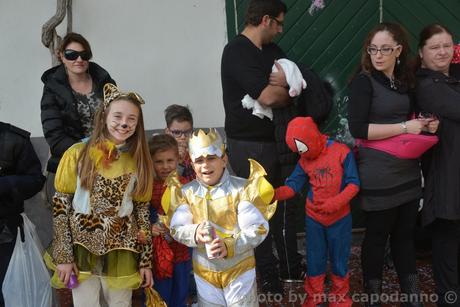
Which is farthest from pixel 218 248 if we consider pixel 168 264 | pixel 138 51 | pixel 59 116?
pixel 138 51

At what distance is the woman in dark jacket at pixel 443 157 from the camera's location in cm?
338

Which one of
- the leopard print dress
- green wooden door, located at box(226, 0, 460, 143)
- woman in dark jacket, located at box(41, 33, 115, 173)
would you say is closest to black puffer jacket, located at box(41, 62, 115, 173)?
woman in dark jacket, located at box(41, 33, 115, 173)

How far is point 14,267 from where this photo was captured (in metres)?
3.39

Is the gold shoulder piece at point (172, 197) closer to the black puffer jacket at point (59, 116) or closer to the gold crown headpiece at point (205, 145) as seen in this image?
the gold crown headpiece at point (205, 145)

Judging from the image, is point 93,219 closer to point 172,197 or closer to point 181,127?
point 172,197

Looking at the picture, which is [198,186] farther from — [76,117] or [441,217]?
[441,217]

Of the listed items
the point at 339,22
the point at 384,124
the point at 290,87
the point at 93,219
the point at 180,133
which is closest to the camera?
the point at 93,219

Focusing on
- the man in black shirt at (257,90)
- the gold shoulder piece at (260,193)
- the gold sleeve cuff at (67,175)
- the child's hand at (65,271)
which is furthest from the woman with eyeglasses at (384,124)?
the child's hand at (65,271)

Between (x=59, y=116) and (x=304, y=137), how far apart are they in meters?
1.51

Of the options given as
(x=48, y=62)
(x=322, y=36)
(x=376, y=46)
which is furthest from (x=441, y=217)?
(x=48, y=62)

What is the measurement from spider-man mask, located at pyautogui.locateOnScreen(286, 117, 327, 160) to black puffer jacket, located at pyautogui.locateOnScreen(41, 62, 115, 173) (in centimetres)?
127

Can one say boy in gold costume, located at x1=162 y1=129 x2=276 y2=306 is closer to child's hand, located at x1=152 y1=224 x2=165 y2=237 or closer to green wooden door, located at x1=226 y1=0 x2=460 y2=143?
child's hand, located at x1=152 y1=224 x2=165 y2=237

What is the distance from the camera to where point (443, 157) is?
11.4 ft

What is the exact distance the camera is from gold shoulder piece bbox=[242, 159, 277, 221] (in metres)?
2.95
